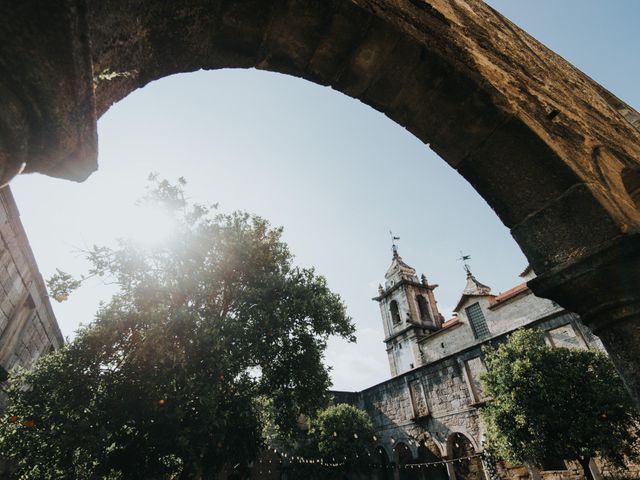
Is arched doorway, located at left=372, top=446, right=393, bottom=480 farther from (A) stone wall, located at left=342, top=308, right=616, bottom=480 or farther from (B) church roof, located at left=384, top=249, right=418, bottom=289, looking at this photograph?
(B) church roof, located at left=384, top=249, right=418, bottom=289

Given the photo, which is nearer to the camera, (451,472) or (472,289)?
(451,472)

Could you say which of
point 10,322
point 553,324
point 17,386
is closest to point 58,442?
point 17,386

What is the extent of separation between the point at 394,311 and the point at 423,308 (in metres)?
2.20

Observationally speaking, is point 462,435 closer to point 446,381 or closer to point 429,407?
point 429,407

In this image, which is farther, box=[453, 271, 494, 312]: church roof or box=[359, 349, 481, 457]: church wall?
box=[453, 271, 494, 312]: church roof

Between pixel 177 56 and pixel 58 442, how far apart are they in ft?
31.9

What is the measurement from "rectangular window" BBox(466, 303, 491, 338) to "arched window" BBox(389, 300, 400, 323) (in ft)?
20.0

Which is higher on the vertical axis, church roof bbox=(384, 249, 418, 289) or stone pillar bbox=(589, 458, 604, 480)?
church roof bbox=(384, 249, 418, 289)

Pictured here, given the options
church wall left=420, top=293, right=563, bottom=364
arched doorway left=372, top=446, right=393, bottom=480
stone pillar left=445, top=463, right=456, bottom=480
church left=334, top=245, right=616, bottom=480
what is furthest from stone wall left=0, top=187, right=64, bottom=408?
stone pillar left=445, top=463, right=456, bottom=480

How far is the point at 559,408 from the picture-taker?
10164 millimetres

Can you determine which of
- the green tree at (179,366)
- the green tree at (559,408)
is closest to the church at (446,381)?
the green tree at (559,408)

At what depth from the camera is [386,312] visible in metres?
26.4

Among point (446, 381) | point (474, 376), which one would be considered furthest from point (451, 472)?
point (474, 376)

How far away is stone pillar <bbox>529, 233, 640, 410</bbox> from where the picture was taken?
7.07 feet
